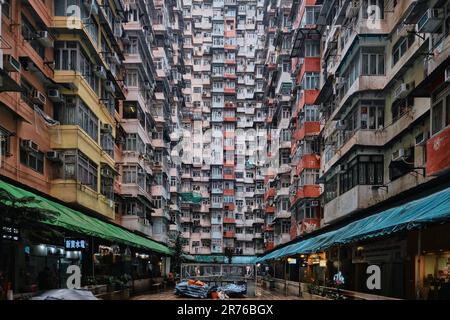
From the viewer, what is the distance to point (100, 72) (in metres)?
30.1

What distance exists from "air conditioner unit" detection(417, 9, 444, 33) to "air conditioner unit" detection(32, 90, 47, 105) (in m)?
14.1

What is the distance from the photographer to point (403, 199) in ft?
66.3

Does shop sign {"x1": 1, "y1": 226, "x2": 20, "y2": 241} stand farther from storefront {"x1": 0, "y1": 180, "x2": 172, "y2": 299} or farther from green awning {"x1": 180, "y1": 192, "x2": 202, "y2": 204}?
green awning {"x1": 180, "y1": 192, "x2": 202, "y2": 204}

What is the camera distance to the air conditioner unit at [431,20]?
1862cm

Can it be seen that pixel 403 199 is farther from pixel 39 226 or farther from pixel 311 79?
pixel 311 79

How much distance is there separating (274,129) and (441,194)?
5075cm

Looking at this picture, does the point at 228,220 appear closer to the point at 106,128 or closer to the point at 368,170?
the point at 106,128

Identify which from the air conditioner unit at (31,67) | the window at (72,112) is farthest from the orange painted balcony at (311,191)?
the air conditioner unit at (31,67)

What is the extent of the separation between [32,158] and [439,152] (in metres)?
14.8

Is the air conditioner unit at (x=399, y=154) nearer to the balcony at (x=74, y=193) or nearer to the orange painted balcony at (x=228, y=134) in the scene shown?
the balcony at (x=74, y=193)

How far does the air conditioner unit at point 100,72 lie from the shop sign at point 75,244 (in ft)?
32.3

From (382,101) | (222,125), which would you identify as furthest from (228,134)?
(382,101)

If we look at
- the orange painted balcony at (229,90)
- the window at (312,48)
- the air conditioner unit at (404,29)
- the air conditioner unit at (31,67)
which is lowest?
the air conditioner unit at (31,67)

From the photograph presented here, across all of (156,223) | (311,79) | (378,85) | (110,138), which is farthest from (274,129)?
(378,85)
